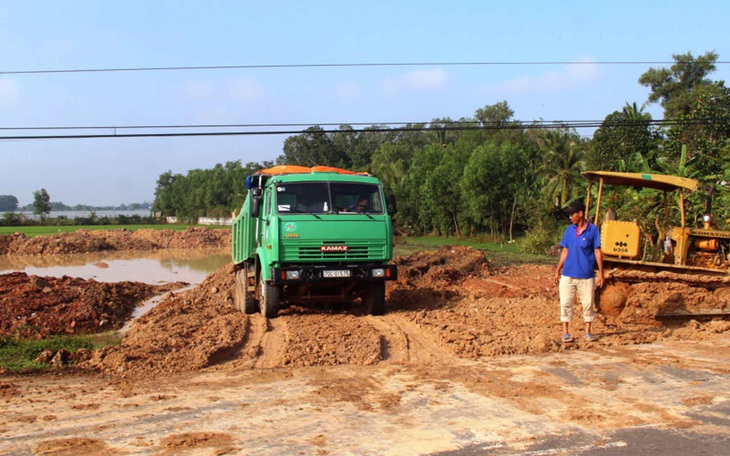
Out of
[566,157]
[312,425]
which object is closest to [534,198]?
[566,157]

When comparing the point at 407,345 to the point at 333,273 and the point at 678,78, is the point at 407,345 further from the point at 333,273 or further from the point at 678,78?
the point at 678,78

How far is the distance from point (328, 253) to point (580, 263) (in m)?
4.30

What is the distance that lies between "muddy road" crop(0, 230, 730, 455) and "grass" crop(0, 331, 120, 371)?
2.30 ft

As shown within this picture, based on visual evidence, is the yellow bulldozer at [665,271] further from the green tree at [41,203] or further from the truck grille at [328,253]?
the green tree at [41,203]

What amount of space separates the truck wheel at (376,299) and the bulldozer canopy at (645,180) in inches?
165

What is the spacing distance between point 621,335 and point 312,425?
577 centimetres

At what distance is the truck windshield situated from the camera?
38.6 ft

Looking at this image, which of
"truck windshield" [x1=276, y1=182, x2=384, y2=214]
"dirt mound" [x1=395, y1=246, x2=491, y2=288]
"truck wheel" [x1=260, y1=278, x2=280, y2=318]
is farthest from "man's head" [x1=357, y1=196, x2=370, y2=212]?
"dirt mound" [x1=395, y1=246, x2=491, y2=288]

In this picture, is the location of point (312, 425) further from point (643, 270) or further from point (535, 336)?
point (643, 270)

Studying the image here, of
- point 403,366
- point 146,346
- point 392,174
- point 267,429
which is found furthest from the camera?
point 392,174

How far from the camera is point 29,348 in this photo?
10336mm

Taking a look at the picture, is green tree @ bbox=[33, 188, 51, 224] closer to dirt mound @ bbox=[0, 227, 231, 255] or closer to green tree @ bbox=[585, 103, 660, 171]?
dirt mound @ bbox=[0, 227, 231, 255]

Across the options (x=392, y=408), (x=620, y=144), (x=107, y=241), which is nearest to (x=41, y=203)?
(x=107, y=241)

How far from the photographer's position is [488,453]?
16.4 feet
